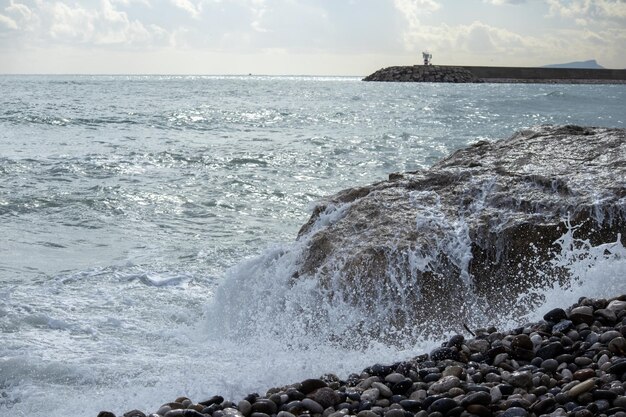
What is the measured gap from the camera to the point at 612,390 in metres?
3.04

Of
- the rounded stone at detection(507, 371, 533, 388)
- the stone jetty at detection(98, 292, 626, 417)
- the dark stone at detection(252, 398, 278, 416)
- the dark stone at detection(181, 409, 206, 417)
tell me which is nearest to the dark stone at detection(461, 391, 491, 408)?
the stone jetty at detection(98, 292, 626, 417)

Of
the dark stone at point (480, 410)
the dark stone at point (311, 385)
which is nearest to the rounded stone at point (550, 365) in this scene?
the dark stone at point (480, 410)

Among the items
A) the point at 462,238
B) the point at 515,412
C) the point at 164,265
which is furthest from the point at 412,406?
the point at 164,265

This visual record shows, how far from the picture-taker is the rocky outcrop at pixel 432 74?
8675 cm

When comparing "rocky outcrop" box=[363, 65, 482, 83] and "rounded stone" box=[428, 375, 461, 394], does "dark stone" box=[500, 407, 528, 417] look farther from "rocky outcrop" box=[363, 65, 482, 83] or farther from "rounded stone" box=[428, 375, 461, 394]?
"rocky outcrop" box=[363, 65, 482, 83]

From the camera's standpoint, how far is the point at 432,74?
89.2 meters

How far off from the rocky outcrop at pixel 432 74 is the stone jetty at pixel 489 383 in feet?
279

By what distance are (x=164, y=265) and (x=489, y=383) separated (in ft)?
15.4

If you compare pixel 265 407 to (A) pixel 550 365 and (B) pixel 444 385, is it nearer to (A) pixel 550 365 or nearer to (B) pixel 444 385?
(B) pixel 444 385

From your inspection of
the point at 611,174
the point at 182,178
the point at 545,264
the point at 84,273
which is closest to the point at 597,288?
the point at 545,264

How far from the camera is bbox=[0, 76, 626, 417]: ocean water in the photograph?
433cm

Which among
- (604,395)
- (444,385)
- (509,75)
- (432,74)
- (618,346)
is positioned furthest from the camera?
(509,75)

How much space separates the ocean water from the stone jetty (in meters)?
0.45

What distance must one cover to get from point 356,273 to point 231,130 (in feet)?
61.5
